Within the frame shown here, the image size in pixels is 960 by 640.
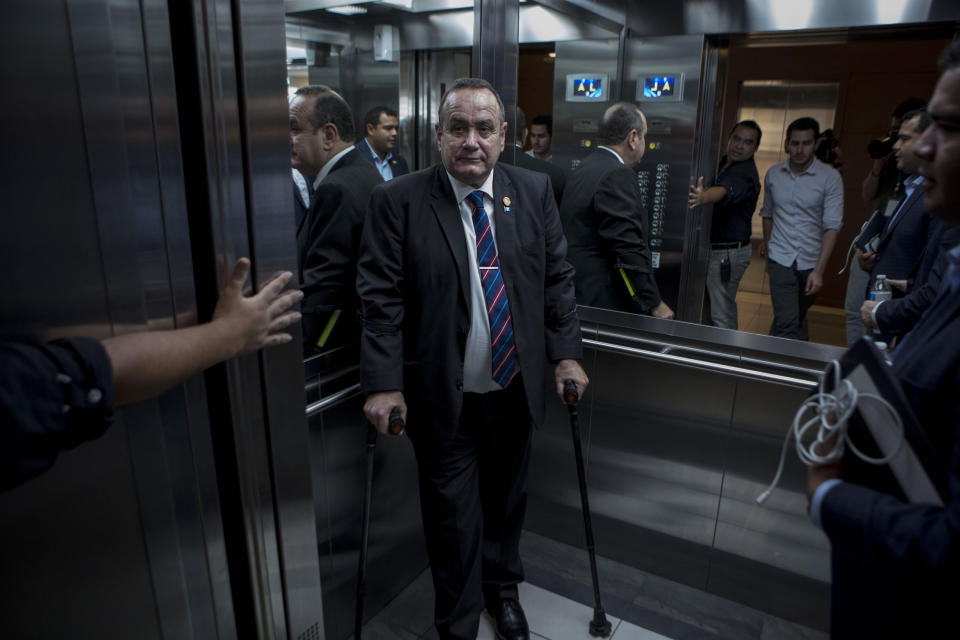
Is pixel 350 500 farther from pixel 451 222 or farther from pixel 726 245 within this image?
pixel 726 245

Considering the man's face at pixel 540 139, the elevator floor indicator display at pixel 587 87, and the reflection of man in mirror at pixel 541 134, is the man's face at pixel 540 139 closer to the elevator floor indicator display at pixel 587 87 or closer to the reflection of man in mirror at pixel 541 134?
the reflection of man in mirror at pixel 541 134

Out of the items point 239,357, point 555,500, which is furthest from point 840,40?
point 239,357

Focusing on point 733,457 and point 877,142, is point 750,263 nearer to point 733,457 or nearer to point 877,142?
point 877,142

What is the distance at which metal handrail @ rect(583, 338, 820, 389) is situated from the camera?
2.46 m

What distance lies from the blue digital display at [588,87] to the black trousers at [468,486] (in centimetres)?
194

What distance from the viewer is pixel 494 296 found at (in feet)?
7.10

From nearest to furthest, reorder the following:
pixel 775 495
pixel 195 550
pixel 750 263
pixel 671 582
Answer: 1. pixel 195 550
2. pixel 775 495
3. pixel 671 582
4. pixel 750 263

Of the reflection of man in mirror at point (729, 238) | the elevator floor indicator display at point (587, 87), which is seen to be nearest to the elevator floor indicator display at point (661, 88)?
the elevator floor indicator display at point (587, 87)

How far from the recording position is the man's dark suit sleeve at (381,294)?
6.83 feet

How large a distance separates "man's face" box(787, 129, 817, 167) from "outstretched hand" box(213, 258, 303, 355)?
11.7ft

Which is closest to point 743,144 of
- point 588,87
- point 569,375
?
point 588,87

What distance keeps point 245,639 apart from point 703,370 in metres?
1.85

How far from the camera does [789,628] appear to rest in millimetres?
2600

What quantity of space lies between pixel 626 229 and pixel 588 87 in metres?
1.03
